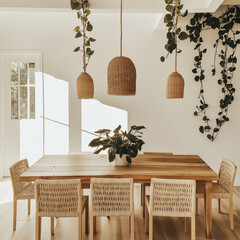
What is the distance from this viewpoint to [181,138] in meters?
5.06


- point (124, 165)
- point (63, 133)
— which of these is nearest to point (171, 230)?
point (124, 165)

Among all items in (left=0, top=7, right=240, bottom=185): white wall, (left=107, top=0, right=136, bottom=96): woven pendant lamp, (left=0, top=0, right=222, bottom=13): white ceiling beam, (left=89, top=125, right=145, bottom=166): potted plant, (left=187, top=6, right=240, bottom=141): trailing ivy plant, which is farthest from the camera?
(left=0, top=7, right=240, bottom=185): white wall

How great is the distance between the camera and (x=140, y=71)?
502 cm

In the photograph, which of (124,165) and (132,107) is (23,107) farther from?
(124,165)

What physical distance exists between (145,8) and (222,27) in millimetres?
1700

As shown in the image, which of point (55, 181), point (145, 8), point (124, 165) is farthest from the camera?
point (145, 8)

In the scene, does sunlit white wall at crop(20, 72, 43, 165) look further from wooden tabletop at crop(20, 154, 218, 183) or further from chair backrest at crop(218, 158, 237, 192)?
chair backrest at crop(218, 158, 237, 192)

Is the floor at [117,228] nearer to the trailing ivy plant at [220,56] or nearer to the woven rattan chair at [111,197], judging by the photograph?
the woven rattan chair at [111,197]

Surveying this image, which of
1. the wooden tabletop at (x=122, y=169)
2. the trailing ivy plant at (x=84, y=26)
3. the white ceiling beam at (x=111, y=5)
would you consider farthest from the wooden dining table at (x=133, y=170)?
the white ceiling beam at (x=111, y=5)

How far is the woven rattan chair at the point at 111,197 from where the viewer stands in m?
2.52

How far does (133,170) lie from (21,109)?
301cm

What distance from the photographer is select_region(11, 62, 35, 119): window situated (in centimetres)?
508

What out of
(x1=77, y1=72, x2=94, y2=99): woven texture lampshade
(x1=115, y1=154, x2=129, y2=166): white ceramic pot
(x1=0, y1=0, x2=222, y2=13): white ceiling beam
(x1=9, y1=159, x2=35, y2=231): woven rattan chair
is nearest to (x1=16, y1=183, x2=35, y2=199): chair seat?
(x1=9, y1=159, x2=35, y2=231): woven rattan chair

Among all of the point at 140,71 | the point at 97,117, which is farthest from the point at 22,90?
the point at 140,71
